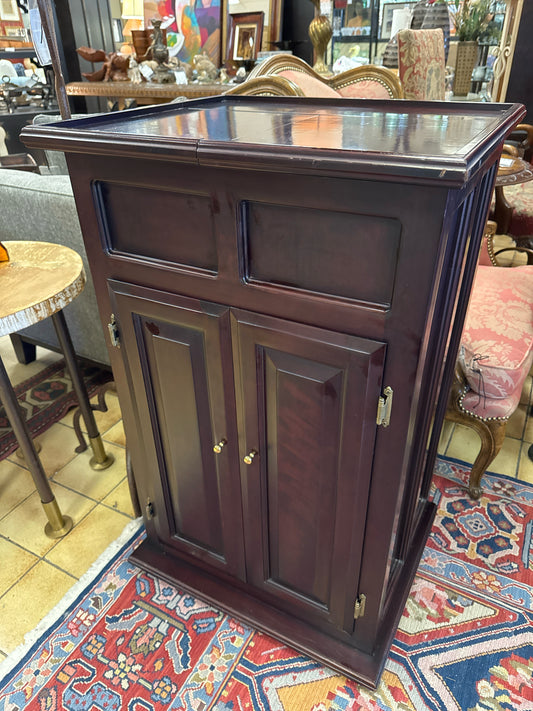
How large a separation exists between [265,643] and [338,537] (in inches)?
17.9

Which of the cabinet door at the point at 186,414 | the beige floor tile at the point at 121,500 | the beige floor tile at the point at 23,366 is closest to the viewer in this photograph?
the cabinet door at the point at 186,414

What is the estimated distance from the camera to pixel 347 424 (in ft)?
2.77

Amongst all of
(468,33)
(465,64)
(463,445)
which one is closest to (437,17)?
(468,33)

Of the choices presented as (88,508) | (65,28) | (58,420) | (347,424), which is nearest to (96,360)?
(58,420)

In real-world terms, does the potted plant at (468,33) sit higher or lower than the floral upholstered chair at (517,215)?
higher

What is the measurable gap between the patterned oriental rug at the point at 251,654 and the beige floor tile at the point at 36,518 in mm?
213

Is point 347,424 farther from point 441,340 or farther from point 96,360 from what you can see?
point 96,360

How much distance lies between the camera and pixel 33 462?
1.36m

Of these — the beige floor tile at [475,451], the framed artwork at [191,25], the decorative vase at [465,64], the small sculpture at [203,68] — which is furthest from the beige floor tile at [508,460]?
the framed artwork at [191,25]

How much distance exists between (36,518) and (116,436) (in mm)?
418

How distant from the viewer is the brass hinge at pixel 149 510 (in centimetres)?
129

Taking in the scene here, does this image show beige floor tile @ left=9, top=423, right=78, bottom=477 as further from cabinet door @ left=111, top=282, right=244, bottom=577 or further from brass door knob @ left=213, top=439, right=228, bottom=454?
brass door knob @ left=213, top=439, right=228, bottom=454

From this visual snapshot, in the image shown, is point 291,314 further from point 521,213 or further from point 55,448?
point 521,213

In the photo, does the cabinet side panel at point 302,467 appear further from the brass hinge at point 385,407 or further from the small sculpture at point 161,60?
the small sculpture at point 161,60
